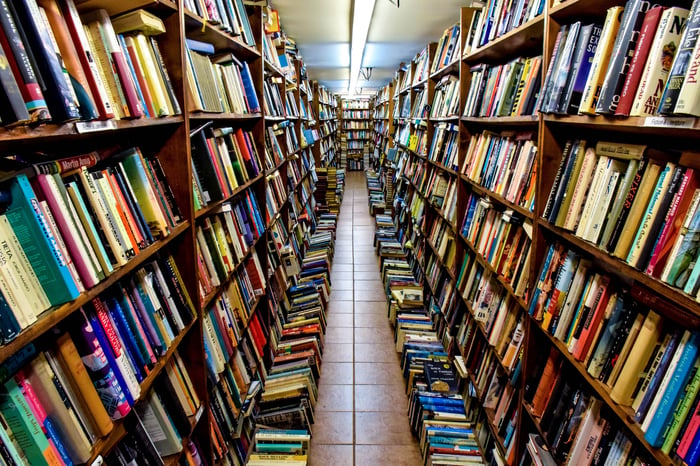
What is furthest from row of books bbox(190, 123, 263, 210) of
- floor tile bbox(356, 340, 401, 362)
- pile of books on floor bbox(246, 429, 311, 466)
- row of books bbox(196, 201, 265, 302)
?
floor tile bbox(356, 340, 401, 362)

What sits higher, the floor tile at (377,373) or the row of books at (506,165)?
the row of books at (506,165)

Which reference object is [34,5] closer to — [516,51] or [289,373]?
[516,51]

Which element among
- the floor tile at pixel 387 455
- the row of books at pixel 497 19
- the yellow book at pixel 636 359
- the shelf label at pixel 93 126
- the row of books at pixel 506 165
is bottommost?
the floor tile at pixel 387 455

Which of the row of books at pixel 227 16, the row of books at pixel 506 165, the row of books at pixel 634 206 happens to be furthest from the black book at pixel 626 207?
the row of books at pixel 227 16

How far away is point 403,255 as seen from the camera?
209 inches

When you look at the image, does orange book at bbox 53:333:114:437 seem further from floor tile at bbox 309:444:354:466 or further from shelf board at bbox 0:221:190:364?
floor tile at bbox 309:444:354:466

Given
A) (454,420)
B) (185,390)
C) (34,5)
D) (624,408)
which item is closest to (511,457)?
(454,420)

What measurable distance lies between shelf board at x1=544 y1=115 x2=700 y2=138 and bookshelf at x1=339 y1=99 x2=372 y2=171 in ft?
47.9

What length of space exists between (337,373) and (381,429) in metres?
0.68

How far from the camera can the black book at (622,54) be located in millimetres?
1177

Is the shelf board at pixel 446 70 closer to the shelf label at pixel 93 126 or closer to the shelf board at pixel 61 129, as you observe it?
the shelf board at pixel 61 129

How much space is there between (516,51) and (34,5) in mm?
2149

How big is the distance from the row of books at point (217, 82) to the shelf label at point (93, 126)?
1.81 ft

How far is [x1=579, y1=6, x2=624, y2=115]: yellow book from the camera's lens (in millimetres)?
1319
